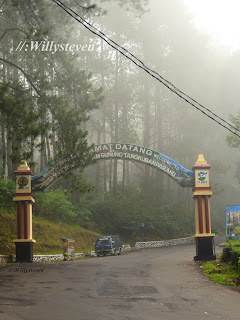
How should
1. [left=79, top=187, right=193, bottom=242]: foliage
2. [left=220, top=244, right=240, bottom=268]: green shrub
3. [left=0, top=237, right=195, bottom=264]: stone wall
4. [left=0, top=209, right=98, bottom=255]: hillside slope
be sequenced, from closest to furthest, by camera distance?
[left=220, top=244, right=240, bottom=268]: green shrub
[left=0, top=237, right=195, bottom=264]: stone wall
[left=0, top=209, right=98, bottom=255]: hillside slope
[left=79, top=187, right=193, bottom=242]: foliage

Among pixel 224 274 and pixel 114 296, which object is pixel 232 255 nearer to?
pixel 224 274

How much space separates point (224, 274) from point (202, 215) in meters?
7.43

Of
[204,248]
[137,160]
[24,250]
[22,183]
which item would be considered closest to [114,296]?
[24,250]

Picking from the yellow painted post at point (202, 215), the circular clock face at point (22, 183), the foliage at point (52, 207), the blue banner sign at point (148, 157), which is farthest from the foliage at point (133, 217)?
the yellow painted post at point (202, 215)

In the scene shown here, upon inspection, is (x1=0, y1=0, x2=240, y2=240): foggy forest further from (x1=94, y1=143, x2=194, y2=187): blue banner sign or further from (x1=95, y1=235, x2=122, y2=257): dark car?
(x1=94, y1=143, x2=194, y2=187): blue banner sign

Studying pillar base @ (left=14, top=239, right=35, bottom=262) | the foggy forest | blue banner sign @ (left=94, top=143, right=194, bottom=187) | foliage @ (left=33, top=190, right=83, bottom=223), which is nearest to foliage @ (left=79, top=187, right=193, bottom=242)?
the foggy forest

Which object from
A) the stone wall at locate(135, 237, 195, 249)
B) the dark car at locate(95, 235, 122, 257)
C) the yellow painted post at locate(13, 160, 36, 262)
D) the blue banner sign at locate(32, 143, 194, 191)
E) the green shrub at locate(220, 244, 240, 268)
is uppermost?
the blue banner sign at locate(32, 143, 194, 191)

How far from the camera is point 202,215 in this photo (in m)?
23.6

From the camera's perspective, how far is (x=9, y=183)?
30609mm

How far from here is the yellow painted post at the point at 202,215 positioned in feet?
75.7

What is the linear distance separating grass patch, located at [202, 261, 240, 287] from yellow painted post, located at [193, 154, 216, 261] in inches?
148

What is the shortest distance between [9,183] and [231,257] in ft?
54.6

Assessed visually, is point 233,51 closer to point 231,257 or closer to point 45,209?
point 45,209

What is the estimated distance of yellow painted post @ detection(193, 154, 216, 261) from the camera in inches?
908
